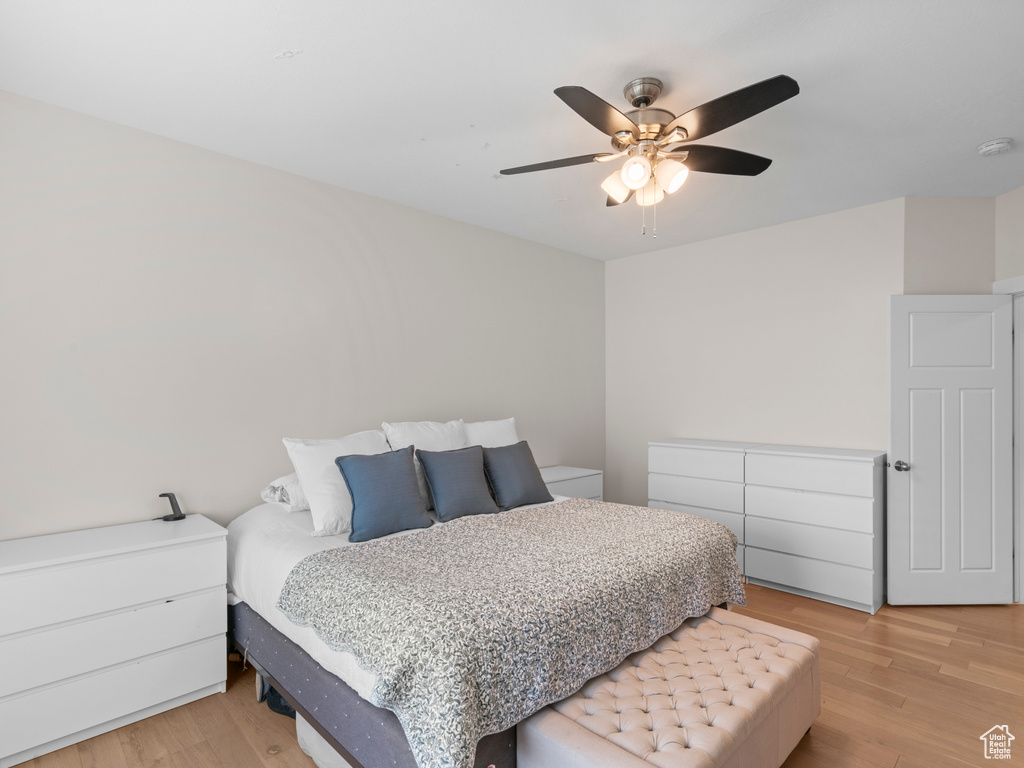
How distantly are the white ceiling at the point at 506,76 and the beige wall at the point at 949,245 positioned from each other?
0.29 meters

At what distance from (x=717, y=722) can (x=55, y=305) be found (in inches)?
119

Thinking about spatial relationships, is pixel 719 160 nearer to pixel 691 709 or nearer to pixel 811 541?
pixel 691 709

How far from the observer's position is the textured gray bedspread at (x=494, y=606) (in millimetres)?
1534

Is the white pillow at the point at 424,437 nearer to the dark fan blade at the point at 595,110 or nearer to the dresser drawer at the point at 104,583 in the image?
the dresser drawer at the point at 104,583

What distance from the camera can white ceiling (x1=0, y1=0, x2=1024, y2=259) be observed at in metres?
1.82

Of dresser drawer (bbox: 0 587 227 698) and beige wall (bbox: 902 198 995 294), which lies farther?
beige wall (bbox: 902 198 995 294)

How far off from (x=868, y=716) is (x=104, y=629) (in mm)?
3100

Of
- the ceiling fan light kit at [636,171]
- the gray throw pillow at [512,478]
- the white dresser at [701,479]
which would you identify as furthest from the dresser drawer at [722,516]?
the ceiling fan light kit at [636,171]

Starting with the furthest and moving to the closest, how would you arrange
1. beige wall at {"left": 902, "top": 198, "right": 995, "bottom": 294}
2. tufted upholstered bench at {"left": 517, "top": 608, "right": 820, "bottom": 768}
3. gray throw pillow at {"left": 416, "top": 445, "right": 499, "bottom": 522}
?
beige wall at {"left": 902, "top": 198, "right": 995, "bottom": 294} → gray throw pillow at {"left": 416, "top": 445, "right": 499, "bottom": 522} → tufted upholstered bench at {"left": 517, "top": 608, "right": 820, "bottom": 768}

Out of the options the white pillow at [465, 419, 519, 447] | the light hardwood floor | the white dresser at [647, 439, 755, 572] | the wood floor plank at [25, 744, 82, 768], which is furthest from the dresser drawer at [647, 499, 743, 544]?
the wood floor plank at [25, 744, 82, 768]

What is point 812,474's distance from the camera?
3564mm

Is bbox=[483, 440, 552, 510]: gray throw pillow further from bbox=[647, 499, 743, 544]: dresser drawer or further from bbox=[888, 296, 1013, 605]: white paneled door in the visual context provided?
bbox=[888, 296, 1013, 605]: white paneled door

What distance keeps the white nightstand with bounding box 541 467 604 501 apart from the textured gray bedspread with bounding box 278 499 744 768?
1.36 m

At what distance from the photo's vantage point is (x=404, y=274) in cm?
369
